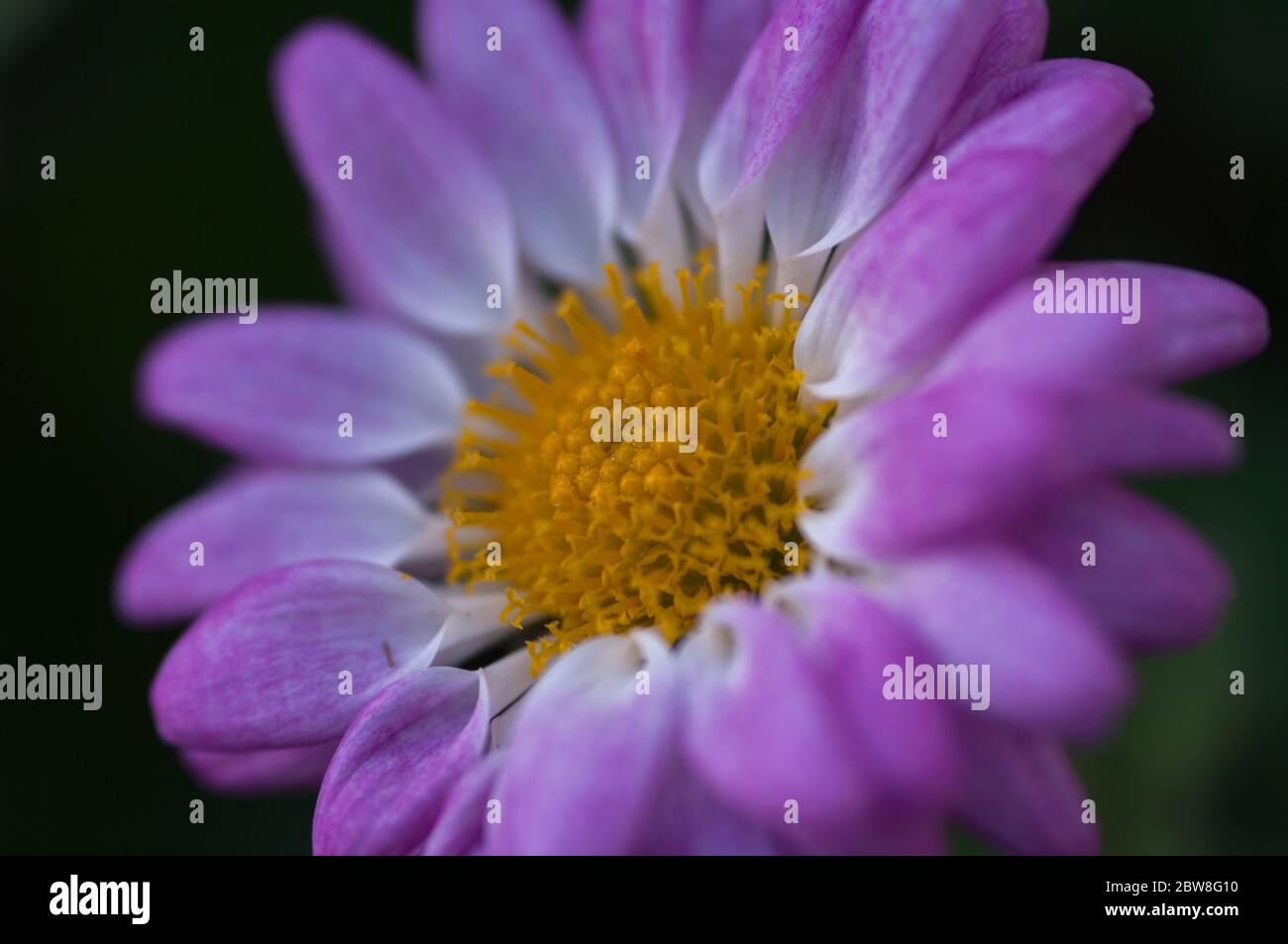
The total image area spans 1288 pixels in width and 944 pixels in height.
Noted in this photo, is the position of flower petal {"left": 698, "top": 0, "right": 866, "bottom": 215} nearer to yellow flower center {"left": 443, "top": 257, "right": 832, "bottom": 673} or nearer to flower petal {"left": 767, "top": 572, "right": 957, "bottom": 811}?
yellow flower center {"left": 443, "top": 257, "right": 832, "bottom": 673}

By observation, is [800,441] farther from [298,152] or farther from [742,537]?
[298,152]

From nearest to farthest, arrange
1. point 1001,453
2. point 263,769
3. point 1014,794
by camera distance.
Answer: point 1001,453 < point 1014,794 < point 263,769

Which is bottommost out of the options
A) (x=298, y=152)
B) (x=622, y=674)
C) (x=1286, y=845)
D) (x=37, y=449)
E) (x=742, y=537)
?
(x=1286, y=845)

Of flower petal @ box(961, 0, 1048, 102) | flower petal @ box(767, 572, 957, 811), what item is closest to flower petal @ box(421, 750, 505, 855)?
flower petal @ box(767, 572, 957, 811)

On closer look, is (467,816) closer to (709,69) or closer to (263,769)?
(263,769)

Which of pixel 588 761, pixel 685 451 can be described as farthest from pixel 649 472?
pixel 588 761

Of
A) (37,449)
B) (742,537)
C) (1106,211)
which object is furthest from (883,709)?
(37,449)

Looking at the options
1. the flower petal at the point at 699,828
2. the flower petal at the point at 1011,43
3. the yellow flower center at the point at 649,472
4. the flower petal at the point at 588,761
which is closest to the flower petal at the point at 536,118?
the yellow flower center at the point at 649,472
